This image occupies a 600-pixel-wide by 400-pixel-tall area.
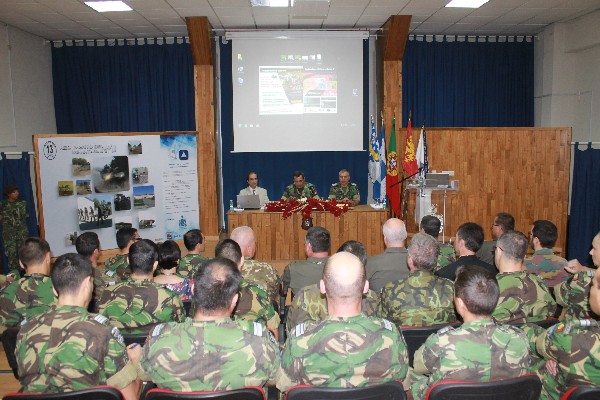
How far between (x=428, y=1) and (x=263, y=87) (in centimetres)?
313

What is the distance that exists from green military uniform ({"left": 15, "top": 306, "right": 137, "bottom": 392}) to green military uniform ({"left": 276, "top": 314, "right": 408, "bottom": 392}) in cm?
74

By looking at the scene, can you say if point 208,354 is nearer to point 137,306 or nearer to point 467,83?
point 137,306

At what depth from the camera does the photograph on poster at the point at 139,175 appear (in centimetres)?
792

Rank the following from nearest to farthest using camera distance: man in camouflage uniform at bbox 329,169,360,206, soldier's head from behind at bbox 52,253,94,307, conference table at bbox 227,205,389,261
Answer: soldier's head from behind at bbox 52,253,94,307
conference table at bbox 227,205,389,261
man in camouflage uniform at bbox 329,169,360,206

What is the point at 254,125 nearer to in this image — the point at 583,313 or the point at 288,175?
the point at 288,175

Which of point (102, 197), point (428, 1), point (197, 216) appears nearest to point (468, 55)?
point (428, 1)

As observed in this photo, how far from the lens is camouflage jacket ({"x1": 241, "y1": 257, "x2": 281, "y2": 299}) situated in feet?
11.9

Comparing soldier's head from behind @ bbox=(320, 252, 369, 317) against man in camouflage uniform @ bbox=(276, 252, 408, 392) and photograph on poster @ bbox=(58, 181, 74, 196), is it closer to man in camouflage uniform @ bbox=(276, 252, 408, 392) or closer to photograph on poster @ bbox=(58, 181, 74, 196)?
man in camouflage uniform @ bbox=(276, 252, 408, 392)

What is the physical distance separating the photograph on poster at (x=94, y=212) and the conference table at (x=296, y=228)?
6.65ft

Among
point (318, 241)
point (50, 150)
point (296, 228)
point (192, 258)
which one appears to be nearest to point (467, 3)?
point (296, 228)

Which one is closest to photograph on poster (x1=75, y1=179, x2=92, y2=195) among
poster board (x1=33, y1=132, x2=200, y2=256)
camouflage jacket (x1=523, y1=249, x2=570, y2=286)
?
poster board (x1=33, y1=132, x2=200, y2=256)

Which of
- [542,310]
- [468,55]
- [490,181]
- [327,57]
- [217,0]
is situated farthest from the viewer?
[468,55]

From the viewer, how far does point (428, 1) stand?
7.34 m

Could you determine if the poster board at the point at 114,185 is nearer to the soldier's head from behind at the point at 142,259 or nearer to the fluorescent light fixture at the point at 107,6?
the fluorescent light fixture at the point at 107,6
